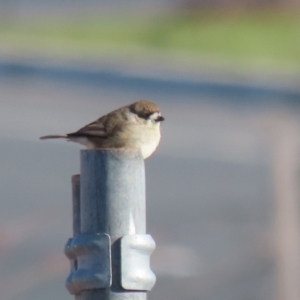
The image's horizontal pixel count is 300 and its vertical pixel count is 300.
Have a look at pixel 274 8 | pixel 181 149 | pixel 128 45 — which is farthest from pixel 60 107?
pixel 274 8

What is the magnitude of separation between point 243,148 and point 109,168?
14916mm

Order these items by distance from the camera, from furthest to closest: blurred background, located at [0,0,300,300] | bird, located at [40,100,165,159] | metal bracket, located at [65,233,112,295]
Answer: blurred background, located at [0,0,300,300] < bird, located at [40,100,165,159] < metal bracket, located at [65,233,112,295]

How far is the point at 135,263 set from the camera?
3943 millimetres

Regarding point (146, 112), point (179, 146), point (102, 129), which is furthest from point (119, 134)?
point (179, 146)

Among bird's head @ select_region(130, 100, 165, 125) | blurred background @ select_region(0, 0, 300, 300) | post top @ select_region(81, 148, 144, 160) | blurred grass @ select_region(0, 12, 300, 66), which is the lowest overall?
post top @ select_region(81, 148, 144, 160)

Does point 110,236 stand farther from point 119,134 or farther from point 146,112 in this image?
point 146,112

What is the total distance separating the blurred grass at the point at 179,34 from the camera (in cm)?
2483

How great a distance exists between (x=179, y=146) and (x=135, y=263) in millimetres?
14340

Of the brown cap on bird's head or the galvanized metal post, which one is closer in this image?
the galvanized metal post

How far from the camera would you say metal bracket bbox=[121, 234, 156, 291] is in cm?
391

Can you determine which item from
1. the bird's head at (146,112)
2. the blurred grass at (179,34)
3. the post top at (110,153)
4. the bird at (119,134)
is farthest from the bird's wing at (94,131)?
the blurred grass at (179,34)

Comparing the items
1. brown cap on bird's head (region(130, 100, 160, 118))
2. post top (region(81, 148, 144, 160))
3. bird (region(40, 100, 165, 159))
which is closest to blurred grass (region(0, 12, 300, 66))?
brown cap on bird's head (region(130, 100, 160, 118))

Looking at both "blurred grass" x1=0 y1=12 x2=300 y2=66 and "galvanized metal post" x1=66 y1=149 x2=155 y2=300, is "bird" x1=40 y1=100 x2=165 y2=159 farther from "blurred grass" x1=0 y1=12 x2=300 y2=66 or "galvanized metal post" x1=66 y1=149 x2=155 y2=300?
"blurred grass" x1=0 y1=12 x2=300 y2=66

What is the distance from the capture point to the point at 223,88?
21.0 metres
